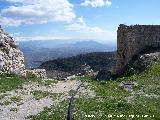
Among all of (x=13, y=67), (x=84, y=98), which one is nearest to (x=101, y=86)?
(x=84, y=98)

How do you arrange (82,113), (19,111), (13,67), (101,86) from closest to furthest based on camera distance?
1. (82,113)
2. (19,111)
3. (101,86)
4. (13,67)

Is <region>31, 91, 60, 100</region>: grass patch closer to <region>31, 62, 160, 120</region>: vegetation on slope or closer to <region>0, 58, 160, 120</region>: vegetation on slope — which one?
<region>0, 58, 160, 120</region>: vegetation on slope

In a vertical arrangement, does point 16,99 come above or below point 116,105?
below

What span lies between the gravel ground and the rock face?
6.35 meters

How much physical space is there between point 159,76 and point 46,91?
972 cm

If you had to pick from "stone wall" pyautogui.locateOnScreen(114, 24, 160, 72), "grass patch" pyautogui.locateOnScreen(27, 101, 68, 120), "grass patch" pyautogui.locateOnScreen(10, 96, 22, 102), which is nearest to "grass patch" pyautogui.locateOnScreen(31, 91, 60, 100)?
"grass patch" pyautogui.locateOnScreen(10, 96, 22, 102)

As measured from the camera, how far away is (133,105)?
23844 millimetres

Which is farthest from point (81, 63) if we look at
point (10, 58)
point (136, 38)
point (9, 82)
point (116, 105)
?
point (116, 105)

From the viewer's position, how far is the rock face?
41.7m

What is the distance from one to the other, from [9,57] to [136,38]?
1494 centimetres

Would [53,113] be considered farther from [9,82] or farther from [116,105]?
[9,82]

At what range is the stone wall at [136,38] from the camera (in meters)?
47.0

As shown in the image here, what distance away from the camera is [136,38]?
4791 centimetres

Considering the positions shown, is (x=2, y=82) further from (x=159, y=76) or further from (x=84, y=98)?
(x=159, y=76)
